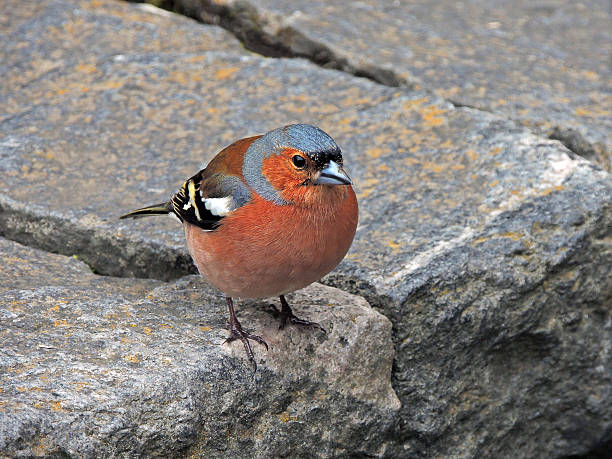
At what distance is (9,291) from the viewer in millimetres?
3271

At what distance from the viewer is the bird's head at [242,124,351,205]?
9.48 ft

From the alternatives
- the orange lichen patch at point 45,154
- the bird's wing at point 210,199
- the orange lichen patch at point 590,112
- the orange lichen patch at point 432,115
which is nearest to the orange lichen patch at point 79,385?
the bird's wing at point 210,199

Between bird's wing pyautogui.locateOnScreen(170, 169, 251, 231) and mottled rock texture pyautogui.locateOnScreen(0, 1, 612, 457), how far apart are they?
429mm

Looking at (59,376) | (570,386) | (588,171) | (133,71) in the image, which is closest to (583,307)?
(570,386)

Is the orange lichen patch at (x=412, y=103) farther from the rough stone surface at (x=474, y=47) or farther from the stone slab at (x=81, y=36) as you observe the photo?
the stone slab at (x=81, y=36)

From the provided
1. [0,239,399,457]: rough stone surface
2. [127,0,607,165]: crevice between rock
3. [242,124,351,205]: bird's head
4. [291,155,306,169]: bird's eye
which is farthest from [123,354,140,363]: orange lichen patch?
[127,0,607,165]: crevice between rock

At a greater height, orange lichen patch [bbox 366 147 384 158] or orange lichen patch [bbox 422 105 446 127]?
orange lichen patch [bbox 422 105 446 127]

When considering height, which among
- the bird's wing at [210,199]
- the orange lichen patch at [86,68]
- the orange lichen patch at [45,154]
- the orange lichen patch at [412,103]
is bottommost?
the orange lichen patch at [45,154]

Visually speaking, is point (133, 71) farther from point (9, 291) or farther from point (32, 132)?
point (9, 291)

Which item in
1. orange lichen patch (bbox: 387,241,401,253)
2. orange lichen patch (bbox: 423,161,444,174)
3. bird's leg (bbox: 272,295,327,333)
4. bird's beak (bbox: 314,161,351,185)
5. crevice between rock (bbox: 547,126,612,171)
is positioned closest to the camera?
bird's beak (bbox: 314,161,351,185)

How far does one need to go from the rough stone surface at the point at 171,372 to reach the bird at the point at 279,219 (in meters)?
0.20

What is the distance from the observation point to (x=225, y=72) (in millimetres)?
5027

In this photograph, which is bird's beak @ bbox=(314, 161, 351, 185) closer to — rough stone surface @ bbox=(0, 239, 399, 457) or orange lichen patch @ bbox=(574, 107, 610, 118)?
→ rough stone surface @ bbox=(0, 239, 399, 457)

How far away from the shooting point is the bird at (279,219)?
2908 mm
